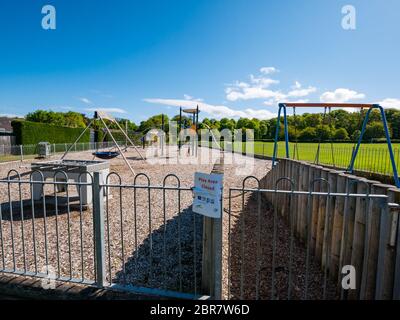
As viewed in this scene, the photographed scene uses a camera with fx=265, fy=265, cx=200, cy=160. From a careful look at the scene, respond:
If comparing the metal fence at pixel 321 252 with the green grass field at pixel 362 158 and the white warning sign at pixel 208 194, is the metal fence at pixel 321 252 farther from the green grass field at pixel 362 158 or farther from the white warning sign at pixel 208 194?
the green grass field at pixel 362 158

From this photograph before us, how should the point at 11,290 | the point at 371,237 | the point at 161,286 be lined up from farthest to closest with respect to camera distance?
the point at 161,286, the point at 11,290, the point at 371,237

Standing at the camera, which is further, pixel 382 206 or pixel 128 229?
pixel 128 229

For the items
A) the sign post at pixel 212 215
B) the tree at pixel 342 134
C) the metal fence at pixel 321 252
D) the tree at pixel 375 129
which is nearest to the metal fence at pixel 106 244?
the sign post at pixel 212 215

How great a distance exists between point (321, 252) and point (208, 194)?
2.26m

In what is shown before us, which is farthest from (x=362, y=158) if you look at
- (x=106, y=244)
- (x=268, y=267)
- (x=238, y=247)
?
(x=106, y=244)

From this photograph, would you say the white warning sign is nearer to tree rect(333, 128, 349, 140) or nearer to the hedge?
the hedge

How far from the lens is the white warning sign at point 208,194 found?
2.48 m

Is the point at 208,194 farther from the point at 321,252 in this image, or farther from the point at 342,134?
the point at 342,134

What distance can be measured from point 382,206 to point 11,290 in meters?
4.02

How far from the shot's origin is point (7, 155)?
1997cm

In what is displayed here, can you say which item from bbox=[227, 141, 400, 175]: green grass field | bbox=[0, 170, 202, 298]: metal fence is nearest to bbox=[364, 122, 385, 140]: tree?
bbox=[227, 141, 400, 175]: green grass field

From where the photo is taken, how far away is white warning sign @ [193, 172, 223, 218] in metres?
2.48

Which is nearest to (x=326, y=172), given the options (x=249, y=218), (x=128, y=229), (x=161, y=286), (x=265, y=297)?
(x=265, y=297)
